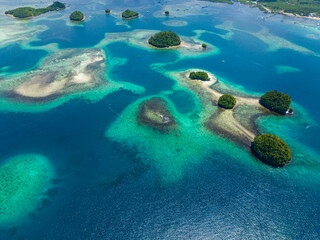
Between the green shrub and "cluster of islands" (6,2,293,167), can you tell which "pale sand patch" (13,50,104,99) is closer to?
"cluster of islands" (6,2,293,167)

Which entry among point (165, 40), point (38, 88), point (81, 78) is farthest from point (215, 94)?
point (38, 88)

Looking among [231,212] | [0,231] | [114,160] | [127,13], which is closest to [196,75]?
[114,160]

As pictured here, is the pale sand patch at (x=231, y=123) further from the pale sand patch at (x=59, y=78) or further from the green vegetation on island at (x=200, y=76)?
the pale sand patch at (x=59, y=78)

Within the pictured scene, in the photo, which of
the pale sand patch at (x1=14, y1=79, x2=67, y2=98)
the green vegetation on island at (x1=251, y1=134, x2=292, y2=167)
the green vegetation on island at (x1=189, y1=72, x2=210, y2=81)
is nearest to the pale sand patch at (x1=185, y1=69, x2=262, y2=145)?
the green vegetation on island at (x1=251, y1=134, x2=292, y2=167)

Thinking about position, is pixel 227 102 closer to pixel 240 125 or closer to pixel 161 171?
pixel 240 125

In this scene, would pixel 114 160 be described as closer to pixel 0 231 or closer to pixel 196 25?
pixel 0 231

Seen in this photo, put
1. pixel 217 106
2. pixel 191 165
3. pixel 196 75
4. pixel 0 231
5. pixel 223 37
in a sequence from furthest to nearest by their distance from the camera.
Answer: pixel 223 37
pixel 196 75
pixel 217 106
pixel 191 165
pixel 0 231

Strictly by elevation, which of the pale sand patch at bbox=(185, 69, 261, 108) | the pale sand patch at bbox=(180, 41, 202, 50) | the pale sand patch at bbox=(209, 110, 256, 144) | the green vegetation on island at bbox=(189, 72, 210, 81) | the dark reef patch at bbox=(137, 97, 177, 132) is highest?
the pale sand patch at bbox=(180, 41, 202, 50)
